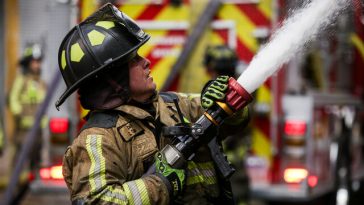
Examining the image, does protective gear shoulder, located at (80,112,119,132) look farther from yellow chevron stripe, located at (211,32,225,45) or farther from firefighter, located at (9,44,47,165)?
firefighter, located at (9,44,47,165)

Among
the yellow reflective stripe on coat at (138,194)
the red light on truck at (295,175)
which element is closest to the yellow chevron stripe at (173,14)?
the red light on truck at (295,175)

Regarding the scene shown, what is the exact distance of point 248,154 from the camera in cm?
638

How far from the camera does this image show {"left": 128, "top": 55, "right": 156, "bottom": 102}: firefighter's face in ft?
10.6

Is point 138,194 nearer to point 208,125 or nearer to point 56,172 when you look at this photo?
point 208,125

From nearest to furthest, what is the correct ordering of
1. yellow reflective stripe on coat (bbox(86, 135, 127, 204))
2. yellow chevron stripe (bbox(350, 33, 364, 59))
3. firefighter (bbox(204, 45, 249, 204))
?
1. yellow reflective stripe on coat (bbox(86, 135, 127, 204))
2. firefighter (bbox(204, 45, 249, 204))
3. yellow chevron stripe (bbox(350, 33, 364, 59))

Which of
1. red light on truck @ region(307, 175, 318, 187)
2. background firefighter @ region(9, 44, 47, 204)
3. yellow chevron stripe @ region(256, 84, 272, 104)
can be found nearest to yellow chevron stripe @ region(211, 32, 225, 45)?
yellow chevron stripe @ region(256, 84, 272, 104)

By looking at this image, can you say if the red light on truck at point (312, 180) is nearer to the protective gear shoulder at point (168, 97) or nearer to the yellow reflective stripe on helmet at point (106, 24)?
the protective gear shoulder at point (168, 97)

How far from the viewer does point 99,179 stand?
116 inches

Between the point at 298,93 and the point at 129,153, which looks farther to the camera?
the point at 298,93

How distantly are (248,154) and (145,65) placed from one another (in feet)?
10.6

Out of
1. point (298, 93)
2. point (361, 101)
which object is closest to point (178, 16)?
point (298, 93)

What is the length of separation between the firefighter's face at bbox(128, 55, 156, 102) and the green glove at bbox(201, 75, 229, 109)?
24cm

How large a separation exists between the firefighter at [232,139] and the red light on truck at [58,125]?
1329 millimetres

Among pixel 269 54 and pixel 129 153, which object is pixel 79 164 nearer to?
pixel 129 153
